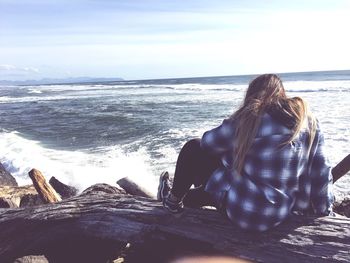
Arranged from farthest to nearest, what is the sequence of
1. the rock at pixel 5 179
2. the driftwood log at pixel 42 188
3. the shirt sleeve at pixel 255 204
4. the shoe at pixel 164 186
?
1. the rock at pixel 5 179
2. the driftwood log at pixel 42 188
3. the shoe at pixel 164 186
4. the shirt sleeve at pixel 255 204

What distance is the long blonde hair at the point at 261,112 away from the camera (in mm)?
2996

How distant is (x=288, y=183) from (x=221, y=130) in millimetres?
576

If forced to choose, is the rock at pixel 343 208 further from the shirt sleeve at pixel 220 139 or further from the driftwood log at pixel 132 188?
the shirt sleeve at pixel 220 139

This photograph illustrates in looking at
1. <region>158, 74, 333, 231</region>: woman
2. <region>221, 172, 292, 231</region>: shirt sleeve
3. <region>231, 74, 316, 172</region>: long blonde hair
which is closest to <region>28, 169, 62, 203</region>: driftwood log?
<region>158, 74, 333, 231</region>: woman

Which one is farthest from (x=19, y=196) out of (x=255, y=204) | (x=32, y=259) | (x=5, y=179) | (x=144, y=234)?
(x=255, y=204)

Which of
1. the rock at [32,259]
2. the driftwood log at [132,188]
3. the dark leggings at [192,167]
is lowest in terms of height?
the rock at [32,259]

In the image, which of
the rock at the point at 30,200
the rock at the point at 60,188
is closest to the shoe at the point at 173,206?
the rock at the point at 30,200

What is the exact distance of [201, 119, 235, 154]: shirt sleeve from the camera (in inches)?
124

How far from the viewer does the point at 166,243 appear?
12.5ft

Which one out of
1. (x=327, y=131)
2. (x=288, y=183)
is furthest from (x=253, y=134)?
(x=327, y=131)

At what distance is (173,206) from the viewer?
12.6 ft

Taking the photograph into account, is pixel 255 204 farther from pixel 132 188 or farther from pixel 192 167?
pixel 132 188

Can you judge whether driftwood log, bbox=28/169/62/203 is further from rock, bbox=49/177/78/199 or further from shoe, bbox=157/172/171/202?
shoe, bbox=157/172/171/202

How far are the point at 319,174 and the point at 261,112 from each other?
0.74 meters
